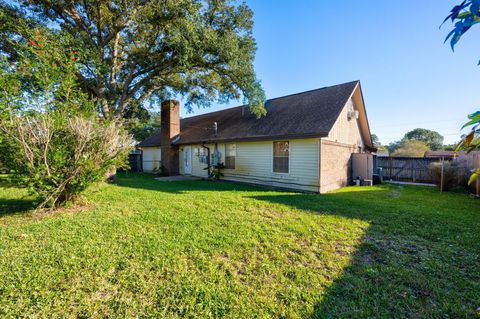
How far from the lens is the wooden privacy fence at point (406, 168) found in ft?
39.7

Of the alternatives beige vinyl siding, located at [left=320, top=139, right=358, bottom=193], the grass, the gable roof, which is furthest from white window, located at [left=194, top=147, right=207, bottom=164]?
the grass

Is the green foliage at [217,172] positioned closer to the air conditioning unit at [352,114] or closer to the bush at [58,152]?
the bush at [58,152]

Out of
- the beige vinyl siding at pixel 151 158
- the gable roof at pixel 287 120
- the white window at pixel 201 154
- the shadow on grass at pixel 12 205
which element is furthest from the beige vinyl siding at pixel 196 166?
the shadow on grass at pixel 12 205

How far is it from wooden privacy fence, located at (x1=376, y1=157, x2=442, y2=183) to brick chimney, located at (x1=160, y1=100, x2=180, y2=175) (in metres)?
13.2

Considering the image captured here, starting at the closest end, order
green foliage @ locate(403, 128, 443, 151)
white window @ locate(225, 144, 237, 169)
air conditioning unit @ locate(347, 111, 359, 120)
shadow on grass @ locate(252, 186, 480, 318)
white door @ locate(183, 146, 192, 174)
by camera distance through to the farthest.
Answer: shadow on grass @ locate(252, 186, 480, 318) → air conditioning unit @ locate(347, 111, 359, 120) → white window @ locate(225, 144, 237, 169) → white door @ locate(183, 146, 192, 174) → green foliage @ locate(403, 128, 443, 151)

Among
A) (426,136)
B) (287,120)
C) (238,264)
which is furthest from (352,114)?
(426,136)

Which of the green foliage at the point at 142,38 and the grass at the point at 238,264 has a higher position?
the green foliage at the point at 142,38

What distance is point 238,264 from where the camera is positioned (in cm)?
330

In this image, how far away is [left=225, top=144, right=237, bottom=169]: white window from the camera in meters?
12.3

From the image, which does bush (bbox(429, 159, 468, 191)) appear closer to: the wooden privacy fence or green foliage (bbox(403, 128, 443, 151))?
the wooden privacy fence

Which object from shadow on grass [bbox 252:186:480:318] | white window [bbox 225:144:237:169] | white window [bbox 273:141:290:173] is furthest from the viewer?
white window [bbox 225:144:237:169]

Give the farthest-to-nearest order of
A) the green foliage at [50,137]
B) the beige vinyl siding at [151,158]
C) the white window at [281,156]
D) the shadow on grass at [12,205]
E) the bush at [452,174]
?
the beige vinyl siding at [151,158]
the white window at [281,156]
the bush at [452,174]
the shadow on grass at [12,205]
the green foliage at [50,137]

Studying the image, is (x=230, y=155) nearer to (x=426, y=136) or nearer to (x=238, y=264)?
(x=238, y=264)

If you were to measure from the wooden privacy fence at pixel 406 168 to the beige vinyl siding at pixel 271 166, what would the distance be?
675 cm
